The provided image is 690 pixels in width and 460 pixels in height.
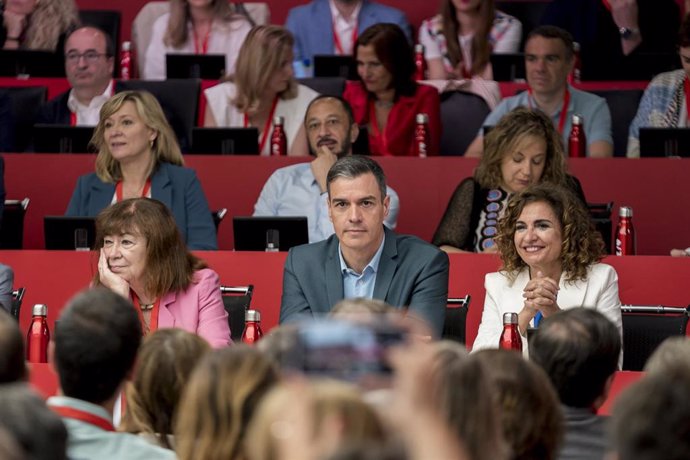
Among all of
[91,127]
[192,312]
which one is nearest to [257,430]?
[192,312]

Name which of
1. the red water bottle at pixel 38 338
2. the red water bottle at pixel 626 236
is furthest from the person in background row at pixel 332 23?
the red water bottle at pixel 38 338

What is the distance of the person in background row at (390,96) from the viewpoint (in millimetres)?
7551

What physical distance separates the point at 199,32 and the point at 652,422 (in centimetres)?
685

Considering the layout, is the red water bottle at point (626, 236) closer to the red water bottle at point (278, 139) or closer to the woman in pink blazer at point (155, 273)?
the woman in pink blazer at point (155, 273)

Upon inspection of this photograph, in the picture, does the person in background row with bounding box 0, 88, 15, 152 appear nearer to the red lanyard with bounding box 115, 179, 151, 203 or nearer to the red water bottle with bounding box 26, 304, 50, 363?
the red lanyard with bounding box 115, 179, 151, 203

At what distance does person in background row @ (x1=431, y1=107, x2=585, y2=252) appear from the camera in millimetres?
6047

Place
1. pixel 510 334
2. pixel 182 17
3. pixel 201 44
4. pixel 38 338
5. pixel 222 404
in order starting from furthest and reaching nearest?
1. pixel 201 44
2. pixel 182 17
3. pixel 38 338
4. pixel 510 334
5. pixel 222 404

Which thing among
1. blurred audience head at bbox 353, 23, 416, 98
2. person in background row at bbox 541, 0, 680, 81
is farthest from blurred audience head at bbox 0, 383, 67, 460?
person in background row at bbox 541, 0, 680, 81

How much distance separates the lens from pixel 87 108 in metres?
7.85

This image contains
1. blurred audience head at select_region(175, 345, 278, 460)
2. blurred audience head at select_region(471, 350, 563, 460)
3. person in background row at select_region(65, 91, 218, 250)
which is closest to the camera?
blurred audience head at select_region(175, 345, 278, 460)

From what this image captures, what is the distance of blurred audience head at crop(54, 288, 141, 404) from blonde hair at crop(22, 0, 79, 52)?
19.3 ft

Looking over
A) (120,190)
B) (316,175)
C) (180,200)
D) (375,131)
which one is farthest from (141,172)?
(375,131)

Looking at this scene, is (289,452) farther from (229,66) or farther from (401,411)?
(229,66)

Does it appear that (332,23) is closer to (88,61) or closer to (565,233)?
(88,61)
